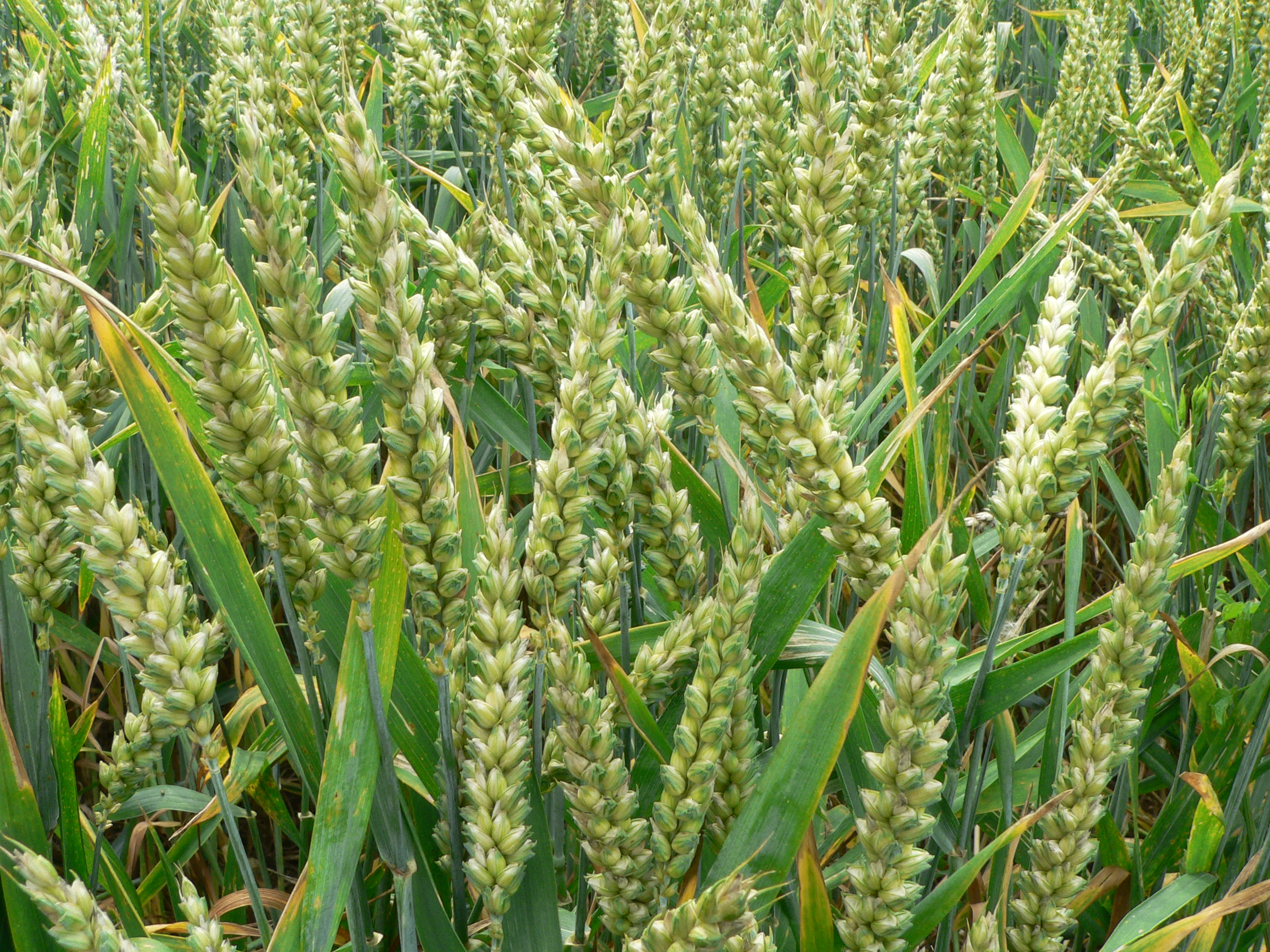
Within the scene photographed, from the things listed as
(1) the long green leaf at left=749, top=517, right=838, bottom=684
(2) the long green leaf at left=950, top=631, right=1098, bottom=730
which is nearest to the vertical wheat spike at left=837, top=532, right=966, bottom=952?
(1) the long green leaf at left=749, top=517, right=838, bottom=684

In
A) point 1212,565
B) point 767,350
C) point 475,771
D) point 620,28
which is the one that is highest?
point 620,28

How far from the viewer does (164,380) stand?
822mm

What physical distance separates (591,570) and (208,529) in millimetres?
282

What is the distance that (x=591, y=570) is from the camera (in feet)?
2.47

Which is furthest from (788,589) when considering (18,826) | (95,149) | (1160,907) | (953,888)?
(95,149)

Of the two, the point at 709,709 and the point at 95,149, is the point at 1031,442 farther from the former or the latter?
the point at 95,149

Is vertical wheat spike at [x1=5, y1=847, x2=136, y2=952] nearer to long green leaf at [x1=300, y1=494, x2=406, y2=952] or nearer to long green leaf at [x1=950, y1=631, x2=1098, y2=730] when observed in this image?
long green leaf at [x1=300, y1=494, x2=406, y2=952]

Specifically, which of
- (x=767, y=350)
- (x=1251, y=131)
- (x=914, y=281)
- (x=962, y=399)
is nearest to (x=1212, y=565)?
(x=962, y=399)

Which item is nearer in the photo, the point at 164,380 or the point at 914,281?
the point at 164,380

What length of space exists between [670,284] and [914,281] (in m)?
1.94

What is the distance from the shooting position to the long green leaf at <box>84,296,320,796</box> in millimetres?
743

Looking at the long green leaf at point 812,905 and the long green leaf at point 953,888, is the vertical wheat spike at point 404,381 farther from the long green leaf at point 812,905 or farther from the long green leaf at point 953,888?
the long green leaf at point 953,888

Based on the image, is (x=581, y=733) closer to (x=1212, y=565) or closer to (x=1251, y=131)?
(x=1212, y=565)

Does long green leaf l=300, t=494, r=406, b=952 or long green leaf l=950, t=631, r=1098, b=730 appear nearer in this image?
long green leaf l=300, t=494, r=406, b=952
